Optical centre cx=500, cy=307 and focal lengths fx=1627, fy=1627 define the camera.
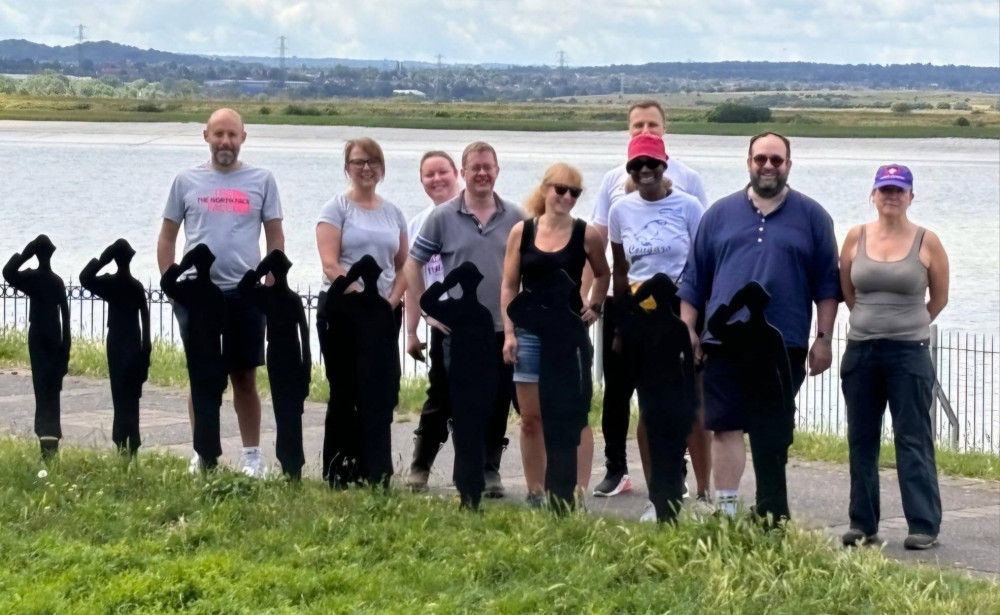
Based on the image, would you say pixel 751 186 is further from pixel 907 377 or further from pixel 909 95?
pixel 909 95

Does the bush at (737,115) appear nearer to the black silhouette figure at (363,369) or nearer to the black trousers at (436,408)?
the black trousers at (436,408)

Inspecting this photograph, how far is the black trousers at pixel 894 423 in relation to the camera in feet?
23.7

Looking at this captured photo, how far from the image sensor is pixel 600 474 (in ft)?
28.7

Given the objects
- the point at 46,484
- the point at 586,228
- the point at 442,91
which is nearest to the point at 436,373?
the point at 586,228

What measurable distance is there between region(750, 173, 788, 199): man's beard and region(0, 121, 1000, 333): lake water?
45.1ft

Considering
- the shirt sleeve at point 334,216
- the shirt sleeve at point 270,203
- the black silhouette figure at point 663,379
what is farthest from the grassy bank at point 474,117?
the black silhouette figure at point 663,379

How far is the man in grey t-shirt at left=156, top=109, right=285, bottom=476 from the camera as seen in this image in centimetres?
767

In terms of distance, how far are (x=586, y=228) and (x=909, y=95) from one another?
102193 mm

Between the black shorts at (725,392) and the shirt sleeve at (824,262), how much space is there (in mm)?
283

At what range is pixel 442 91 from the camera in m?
81.1

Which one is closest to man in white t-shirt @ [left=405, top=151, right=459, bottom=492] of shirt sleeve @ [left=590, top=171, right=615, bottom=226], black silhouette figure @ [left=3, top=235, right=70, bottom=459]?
shirt sleeve @ [left=590, top=171, right=615, bottom=226]

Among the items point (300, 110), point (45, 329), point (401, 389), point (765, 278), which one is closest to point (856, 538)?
point (765, 278)

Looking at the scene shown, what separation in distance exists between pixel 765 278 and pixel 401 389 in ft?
15.8

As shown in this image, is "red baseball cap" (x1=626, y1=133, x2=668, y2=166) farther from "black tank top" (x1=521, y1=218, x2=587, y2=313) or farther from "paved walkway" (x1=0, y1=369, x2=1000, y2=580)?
"paved walkway" (x1=0, y1=369, x2=1000, y2=580)
